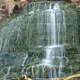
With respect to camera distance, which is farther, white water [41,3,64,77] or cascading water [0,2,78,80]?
cascading water [0,2,78,80]

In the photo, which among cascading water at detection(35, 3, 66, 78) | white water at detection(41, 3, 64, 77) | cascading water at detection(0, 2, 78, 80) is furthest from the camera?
cascading water at detection(0, 2, 78, 80)

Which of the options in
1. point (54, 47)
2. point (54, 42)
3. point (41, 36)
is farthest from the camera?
point (41, 36)

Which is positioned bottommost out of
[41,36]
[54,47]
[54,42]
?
[54,47]

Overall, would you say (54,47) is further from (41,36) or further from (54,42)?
(41,36)

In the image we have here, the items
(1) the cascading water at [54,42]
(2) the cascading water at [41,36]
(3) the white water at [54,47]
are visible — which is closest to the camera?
(3) the white water at [54,47]

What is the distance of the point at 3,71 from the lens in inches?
616

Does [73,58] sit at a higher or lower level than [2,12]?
lower

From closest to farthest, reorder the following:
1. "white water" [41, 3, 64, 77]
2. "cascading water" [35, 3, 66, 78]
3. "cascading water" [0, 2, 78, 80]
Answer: "white water" [41, 3, 64, 77]
"cascading water" [35, 3, 66, 78]
"cascading water" [0, 2, 78, 80]

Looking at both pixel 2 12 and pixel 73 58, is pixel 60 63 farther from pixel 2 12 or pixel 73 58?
pixel 2 12

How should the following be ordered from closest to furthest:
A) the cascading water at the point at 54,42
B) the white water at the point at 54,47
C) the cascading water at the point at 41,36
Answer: the white water at the point at 54,47, the cascading water at the point at 54,42, the cascading water at the point at 41,36

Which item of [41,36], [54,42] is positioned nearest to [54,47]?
[54,42]

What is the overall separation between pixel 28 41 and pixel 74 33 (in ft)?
7.44

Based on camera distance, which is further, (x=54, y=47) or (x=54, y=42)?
(x=54, y=42)

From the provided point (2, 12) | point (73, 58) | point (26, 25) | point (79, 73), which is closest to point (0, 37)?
point (26, 25)
